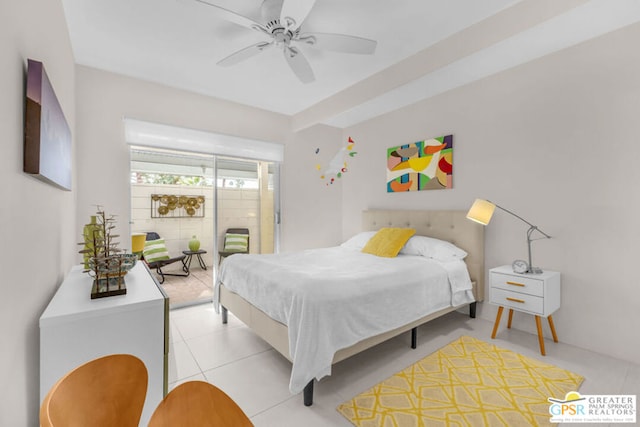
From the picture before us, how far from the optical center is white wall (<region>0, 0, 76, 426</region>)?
0.88 meters

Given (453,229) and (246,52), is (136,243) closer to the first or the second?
(246,52)

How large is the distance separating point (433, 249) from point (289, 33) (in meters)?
2.35

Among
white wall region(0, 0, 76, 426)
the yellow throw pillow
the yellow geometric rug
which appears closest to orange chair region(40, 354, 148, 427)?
white wall region(0, 0, 76, 426)

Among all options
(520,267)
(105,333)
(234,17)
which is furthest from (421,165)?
(105,333)

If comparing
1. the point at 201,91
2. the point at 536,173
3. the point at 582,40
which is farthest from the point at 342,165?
the point at 582,40

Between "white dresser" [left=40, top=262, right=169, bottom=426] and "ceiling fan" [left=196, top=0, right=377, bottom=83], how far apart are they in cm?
165

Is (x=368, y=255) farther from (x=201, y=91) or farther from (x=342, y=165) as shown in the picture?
(x=201, y=91)

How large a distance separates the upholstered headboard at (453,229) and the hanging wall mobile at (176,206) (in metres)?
3.21

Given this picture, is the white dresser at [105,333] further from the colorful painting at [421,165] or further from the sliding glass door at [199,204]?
the colorful painting at [421,165]

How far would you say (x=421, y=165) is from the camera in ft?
11.5

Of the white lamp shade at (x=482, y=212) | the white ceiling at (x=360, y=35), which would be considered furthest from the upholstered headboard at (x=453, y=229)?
the white ceiling at (x=360, y=35)

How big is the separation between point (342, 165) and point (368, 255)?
1.97m

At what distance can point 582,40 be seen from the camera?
2332 mm

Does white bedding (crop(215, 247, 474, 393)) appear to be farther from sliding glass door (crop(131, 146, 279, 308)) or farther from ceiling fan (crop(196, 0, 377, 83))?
ceiling fan (crop(196, 0, 377, 83))
